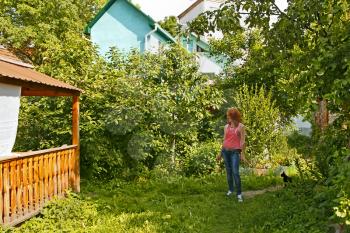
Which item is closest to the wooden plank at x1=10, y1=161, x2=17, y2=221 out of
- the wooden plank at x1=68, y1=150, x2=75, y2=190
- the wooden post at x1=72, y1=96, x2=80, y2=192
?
the wooden plank at x1=68, y1=150, x2=75, y2=190

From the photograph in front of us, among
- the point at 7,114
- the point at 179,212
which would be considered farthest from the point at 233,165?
the point at 7,114

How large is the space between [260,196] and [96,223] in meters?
3.55

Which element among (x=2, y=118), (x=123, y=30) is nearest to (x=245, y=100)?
(x=2, y=118)

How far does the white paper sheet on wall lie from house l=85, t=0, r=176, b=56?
1727 cm

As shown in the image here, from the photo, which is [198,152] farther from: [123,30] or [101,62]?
[123,30]

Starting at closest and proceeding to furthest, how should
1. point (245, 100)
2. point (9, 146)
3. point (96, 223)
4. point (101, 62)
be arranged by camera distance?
point (96, 223), point (9, 146), point (101, 62), point (245, 100)

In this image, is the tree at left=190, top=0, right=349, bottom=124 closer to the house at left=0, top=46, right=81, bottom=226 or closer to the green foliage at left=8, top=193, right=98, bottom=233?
the house at left=0, top=46, right=81, bottom=226

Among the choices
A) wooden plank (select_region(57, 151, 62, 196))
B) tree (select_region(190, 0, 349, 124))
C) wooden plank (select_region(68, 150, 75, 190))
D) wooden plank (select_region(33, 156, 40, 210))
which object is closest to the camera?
tree (select_region(190, 0, 349, 124))

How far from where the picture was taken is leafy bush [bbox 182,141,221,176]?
12.2 m

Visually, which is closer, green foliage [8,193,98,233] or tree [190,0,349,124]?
tree [190,0,349,124]

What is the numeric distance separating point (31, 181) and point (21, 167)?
445mm

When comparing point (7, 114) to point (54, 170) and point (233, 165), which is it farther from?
point (233, 165)

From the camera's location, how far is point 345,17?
21.4ft

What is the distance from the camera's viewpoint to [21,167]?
718 cm
